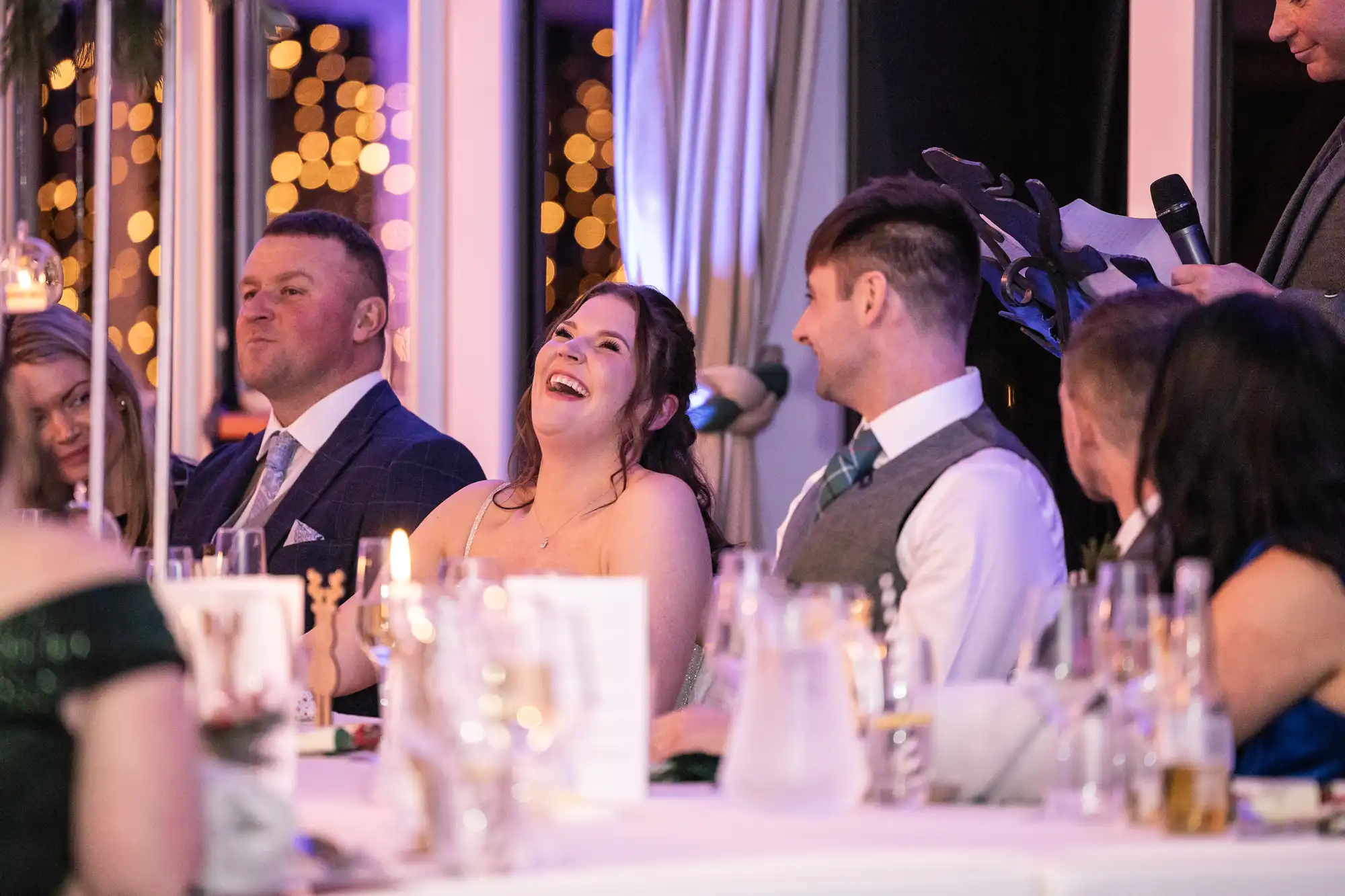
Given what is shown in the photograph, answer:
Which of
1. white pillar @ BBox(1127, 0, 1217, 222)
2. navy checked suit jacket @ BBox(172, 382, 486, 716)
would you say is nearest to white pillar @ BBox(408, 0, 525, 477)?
navy checked suit jacket @ BBox(172, 382, 486, 716)

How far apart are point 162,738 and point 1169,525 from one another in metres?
1.22

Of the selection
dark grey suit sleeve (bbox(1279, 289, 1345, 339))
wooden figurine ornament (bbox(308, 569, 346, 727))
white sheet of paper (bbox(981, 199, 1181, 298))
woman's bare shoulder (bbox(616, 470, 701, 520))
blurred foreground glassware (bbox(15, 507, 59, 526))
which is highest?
white sheet of paper (bbox(981, 199, 1181, 298))

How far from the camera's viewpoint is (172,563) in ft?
8.03

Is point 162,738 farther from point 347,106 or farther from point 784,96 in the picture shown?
point 347,106

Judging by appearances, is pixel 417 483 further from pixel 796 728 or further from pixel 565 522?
pixel 796 728

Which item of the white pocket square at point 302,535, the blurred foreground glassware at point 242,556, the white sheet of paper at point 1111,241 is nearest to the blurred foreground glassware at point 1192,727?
the blurred foreground glassware at point 242,556

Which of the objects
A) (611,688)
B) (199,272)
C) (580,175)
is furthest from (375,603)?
(199,272)

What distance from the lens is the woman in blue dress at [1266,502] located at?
1953 millimetres

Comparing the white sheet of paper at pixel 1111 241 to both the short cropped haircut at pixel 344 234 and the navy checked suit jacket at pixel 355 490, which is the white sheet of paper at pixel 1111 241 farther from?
the short cropped haircut at pixel 344 234

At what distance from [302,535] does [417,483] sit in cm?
26

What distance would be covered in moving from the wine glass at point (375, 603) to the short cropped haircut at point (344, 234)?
6.52 ft

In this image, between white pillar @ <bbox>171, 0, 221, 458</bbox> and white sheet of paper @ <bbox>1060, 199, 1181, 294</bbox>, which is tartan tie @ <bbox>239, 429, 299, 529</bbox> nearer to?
white sheet of paper @ <bbox>1060, 199, 1181, 294</bbox>

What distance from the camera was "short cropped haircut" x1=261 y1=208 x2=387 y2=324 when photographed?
14.0 feet

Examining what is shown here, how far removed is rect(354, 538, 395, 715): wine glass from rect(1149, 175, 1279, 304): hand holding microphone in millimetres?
1373
